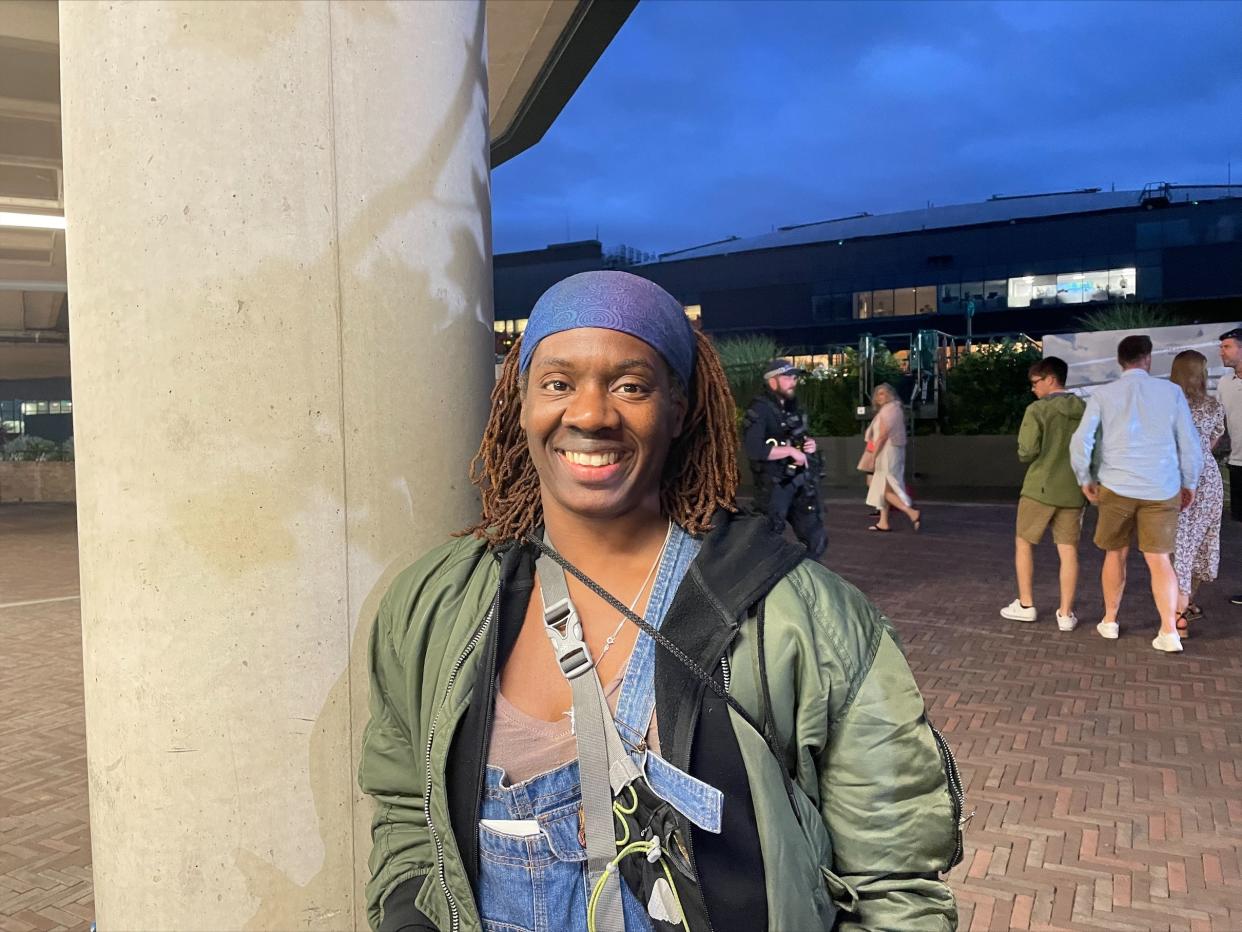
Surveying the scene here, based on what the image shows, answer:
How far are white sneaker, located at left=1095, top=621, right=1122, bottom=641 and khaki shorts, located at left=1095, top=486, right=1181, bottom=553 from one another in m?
0.66

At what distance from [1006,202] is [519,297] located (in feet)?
81.0

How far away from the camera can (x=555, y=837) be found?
4.63 feet

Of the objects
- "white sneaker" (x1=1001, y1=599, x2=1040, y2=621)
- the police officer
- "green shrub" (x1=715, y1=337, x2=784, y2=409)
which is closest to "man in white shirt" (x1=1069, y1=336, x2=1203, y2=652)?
"white sneaker" (x1=1001, y1=599, x2=1040, y2=621)

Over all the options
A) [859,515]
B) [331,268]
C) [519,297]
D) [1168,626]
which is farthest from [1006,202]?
[331,268]

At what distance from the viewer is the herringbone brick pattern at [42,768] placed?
3.51m

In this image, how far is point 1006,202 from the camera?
41.7 meters

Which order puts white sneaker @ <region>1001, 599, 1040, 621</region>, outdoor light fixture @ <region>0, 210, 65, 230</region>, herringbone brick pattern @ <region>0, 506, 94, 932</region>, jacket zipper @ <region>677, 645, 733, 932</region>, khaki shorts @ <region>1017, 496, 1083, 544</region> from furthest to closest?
outdoor light fixture @ <region>0, 210, 65, 230</region>
white sneaker @ <region>1001, 599, 1040, 621</region>
khaki shorts @ <region>1017, 496, 1083, 544</region>
herringbone brick pattern @ <region>0, 506, 94, 932</region>
jacket zipper @ <region>677, 645, 733, 932</region>

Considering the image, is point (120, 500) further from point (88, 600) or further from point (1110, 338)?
point (1110, 338)

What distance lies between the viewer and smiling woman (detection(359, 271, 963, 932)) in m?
1.35

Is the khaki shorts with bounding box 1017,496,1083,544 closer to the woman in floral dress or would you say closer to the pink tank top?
the woman in floral dress

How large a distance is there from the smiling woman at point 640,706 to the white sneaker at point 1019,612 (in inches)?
257

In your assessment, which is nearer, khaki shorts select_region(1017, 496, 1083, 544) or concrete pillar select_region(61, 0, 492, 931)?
concrete pillar select_region(61, 0, 492, 931)

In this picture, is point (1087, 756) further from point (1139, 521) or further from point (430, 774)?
point (430, 774)

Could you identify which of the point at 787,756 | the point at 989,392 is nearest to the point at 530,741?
the point at 787,756
